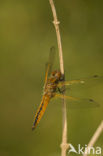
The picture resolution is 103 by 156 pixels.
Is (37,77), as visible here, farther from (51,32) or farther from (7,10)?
(7,10)

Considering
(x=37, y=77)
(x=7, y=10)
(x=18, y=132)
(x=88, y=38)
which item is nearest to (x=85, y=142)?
(x=18, y=132)

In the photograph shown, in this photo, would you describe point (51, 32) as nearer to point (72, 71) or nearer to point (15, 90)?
point (72, 71)

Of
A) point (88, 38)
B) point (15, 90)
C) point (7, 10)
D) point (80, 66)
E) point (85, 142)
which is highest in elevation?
point (7, 10)

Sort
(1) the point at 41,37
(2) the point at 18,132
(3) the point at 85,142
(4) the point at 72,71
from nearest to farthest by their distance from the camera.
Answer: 1. (3) the point at 85,142
2. (2) the point at 18,132
3. (4) the point at 72,71
4. (1) the point at 41,37

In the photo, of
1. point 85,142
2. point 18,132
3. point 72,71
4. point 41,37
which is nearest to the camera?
point 85,142

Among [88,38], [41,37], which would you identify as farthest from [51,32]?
[88,38]

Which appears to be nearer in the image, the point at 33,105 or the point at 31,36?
the point at 33,105

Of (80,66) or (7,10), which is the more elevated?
(7,10)
